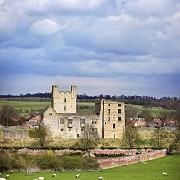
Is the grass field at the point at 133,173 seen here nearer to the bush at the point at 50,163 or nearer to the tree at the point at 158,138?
the bush at the point at 50,163

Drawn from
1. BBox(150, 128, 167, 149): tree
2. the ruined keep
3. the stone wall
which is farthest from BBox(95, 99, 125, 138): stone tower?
the stone wall

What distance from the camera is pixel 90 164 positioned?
44.3 metres

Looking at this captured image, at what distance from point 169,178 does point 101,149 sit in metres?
18.7

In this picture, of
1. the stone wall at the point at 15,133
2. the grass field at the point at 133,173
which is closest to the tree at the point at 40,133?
the stone wall at the point at 15,133

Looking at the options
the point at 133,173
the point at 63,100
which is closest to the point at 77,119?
the point at 63,100

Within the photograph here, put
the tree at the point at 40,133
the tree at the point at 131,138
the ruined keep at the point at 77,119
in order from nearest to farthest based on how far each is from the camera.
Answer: the tree at the point at 40,133, the tree at the point at 131,138, the ruined keep at the point at 77,119

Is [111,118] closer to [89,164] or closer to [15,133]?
[15,133]

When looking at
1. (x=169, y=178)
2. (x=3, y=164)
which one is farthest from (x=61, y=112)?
(x=169, y=178)

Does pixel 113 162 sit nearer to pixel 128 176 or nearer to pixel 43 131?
pixel 128 176

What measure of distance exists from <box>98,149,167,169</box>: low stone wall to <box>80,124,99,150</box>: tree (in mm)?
9425

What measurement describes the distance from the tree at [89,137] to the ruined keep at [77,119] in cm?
60

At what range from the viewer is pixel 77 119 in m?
68.2

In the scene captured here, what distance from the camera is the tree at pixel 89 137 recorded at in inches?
2411

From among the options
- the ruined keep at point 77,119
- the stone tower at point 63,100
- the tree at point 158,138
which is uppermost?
the stone tower at point 63,100
